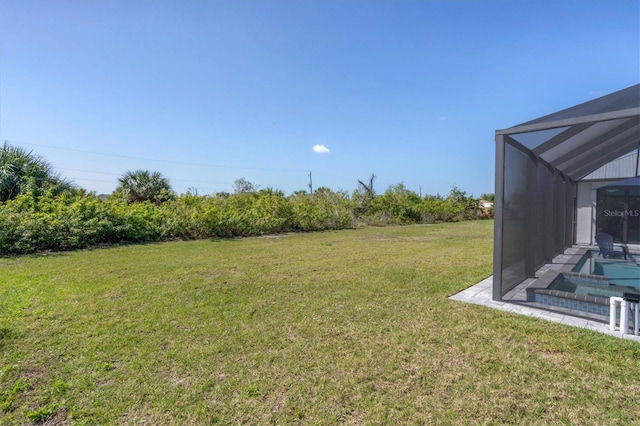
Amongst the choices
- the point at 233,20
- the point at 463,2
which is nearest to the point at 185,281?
the point at 233,20

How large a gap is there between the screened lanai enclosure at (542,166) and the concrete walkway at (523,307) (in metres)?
0.16

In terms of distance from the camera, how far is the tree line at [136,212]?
8.95m

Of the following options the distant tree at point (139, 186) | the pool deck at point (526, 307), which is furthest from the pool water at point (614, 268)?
the distant tree at point (139, 186)

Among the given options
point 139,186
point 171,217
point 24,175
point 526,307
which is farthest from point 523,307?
point 139,186

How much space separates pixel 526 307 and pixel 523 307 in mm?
42

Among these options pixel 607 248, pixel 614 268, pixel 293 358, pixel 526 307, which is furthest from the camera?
pixel 607 248

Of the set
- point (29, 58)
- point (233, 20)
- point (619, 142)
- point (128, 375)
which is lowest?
point (128, 375)

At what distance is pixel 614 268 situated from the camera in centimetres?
696

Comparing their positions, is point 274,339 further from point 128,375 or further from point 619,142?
point 619,142

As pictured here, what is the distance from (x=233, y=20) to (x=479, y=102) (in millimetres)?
9676

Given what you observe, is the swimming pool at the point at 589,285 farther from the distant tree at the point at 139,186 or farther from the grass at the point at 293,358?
the distant tree at the point at 139,186

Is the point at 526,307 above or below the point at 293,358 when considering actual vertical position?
above

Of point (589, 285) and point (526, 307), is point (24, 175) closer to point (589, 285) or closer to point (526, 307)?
point (526, 307)

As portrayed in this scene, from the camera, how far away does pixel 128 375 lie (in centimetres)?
264
